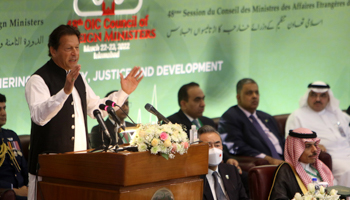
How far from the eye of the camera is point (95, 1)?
6234mm

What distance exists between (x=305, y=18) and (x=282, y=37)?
0.52 metres

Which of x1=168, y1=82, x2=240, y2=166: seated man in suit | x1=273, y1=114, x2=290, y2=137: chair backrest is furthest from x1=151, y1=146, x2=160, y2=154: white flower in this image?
x1=273, y1=114, x2=290, y2=137: chair backrest

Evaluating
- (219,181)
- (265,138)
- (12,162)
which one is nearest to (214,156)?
(219,181)

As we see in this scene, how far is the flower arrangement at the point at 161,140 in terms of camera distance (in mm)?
3312

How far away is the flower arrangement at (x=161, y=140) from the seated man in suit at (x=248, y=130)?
3.07 metres

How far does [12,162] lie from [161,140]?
2286mm

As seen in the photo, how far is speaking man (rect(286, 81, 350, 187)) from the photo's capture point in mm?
7199

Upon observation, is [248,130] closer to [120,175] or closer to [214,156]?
[214,156]

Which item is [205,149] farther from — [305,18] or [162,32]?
[305,18]

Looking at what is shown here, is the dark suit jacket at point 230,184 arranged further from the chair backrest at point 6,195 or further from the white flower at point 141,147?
the chair backrest at point 6,195

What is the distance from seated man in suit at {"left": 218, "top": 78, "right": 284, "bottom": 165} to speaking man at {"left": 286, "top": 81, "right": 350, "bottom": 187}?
0.47 m

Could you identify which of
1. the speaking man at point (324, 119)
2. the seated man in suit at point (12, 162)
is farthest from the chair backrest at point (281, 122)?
the seated man in suit at point (12, 162)

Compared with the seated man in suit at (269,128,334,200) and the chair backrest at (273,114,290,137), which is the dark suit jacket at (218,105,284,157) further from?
the seated man in suit at (269,128,334,200)

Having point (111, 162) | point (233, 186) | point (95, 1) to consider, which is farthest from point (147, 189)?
point (95, 1)
